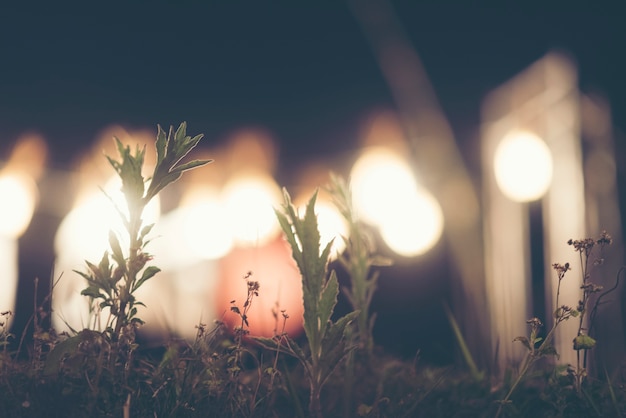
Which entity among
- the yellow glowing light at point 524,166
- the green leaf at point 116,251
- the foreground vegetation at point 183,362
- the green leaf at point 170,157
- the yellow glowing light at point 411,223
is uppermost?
the yellow glowing light at point 524,166

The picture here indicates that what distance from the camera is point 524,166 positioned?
9.43 meters

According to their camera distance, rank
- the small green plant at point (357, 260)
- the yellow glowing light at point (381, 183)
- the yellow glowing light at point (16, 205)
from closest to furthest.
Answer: the small green plant at point (357, 260)
the yellow glowing light at point (381, 183)
the yellow glowing light at point (16, 205)

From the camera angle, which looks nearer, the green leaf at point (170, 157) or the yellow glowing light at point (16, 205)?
the green leaf at point (170, 157)

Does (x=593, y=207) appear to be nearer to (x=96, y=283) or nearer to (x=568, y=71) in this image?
(x=568, y=71)

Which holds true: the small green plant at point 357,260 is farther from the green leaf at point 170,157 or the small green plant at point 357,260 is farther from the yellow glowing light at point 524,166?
the yellow glowing light at point 524,166

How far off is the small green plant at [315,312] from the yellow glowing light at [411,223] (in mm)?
9483

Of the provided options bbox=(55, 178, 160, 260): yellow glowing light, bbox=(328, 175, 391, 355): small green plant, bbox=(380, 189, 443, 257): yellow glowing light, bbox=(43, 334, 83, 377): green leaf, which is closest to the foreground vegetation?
bbox=(43, 334, 83, 377): green leaf

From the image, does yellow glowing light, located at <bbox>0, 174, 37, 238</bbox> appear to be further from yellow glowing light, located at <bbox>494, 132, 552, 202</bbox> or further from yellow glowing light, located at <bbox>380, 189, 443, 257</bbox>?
yellow glowing light, located at <bbox>494, 132, 552, 202</bbox>

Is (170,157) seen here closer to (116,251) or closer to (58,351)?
(116,251)

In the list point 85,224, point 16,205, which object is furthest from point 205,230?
point 16,205

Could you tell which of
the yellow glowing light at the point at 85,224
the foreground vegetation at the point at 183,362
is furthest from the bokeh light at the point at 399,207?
the foreground vegetation at the point at 183,362

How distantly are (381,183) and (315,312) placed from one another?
10733mm

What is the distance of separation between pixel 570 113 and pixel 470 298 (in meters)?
6.01

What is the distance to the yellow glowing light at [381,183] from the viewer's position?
1190 cm
